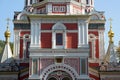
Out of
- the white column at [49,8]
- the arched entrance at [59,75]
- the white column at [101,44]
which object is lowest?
the arched entrance at [59,75]

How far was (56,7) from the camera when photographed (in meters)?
22.1

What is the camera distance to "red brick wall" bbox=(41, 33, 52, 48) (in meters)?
21.2

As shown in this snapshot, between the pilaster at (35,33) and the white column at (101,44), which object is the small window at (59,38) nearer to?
the pilaster at (35,33)

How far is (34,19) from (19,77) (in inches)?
177

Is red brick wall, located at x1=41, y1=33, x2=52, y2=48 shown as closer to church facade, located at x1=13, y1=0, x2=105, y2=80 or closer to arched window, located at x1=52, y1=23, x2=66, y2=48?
church facade, located at x1=13, y1=0, x2=105, y2=80

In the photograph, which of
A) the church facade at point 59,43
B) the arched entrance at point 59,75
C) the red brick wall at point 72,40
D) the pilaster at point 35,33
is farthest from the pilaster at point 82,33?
the pilaster at point 35,33

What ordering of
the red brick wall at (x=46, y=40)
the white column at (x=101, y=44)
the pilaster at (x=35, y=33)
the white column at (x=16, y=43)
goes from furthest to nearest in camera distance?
the white column at (x=16, y=43)
the white column at (x=101, y=44)
the red brick wall at (x=46, y=40)
the pilaster at (x=35, y=33)

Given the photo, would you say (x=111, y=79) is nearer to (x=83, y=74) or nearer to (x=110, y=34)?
(x=83, y=74)

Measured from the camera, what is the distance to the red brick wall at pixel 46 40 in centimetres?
2125

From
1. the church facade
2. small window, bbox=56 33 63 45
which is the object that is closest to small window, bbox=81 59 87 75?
the church facade

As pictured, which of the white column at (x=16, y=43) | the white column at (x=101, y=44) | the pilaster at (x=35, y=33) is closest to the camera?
the pilaster at (x=35, y=33)

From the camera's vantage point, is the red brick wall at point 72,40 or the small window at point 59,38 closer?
the red brick wall at point 72,40

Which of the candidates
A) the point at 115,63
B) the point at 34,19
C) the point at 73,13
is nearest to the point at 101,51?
the point at 115,63

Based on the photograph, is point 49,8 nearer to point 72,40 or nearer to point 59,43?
point 59,43
